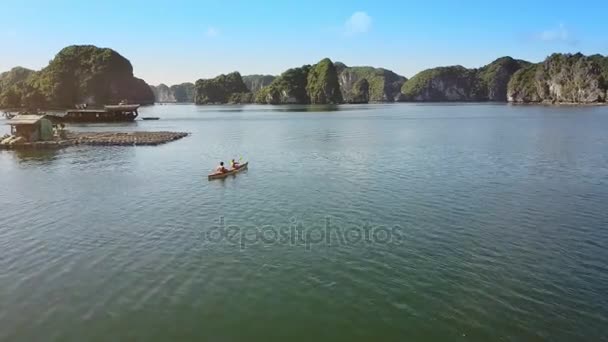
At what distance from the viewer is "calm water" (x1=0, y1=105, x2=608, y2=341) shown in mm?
16828

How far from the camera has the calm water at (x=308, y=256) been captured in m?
16.8

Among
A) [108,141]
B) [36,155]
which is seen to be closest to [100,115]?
[108,141]

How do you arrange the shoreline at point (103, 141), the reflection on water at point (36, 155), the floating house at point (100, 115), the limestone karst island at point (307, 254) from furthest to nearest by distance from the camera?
1. the floating house at point (100, 115)
2. the shoreline at point (103, 141)
3. the reflection on water at point (36, 155)
4. the limestone karst island at point (307, 254)

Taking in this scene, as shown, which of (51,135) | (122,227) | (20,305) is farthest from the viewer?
(51,135)

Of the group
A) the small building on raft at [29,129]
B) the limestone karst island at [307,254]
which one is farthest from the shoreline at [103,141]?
the limestone karst island at [307,254]

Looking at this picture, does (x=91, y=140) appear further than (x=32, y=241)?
Yes

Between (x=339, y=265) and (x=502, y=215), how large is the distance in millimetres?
14567

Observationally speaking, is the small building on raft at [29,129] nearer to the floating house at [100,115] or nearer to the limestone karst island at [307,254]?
the limestone karst island at [307,254]

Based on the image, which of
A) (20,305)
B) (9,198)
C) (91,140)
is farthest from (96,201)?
(91,140)

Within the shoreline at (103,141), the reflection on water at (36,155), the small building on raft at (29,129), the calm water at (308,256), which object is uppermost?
the small building on raft at (29,129)

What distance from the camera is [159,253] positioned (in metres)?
24.0

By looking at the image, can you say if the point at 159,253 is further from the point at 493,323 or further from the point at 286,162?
the point at 286,162

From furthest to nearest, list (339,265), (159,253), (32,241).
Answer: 1. (32,241)
2. (159,253)
3. (339,265)

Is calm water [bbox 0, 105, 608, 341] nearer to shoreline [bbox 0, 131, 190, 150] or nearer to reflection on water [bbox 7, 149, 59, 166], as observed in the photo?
reflection on water [bbox 7, 149, 59, 166]
